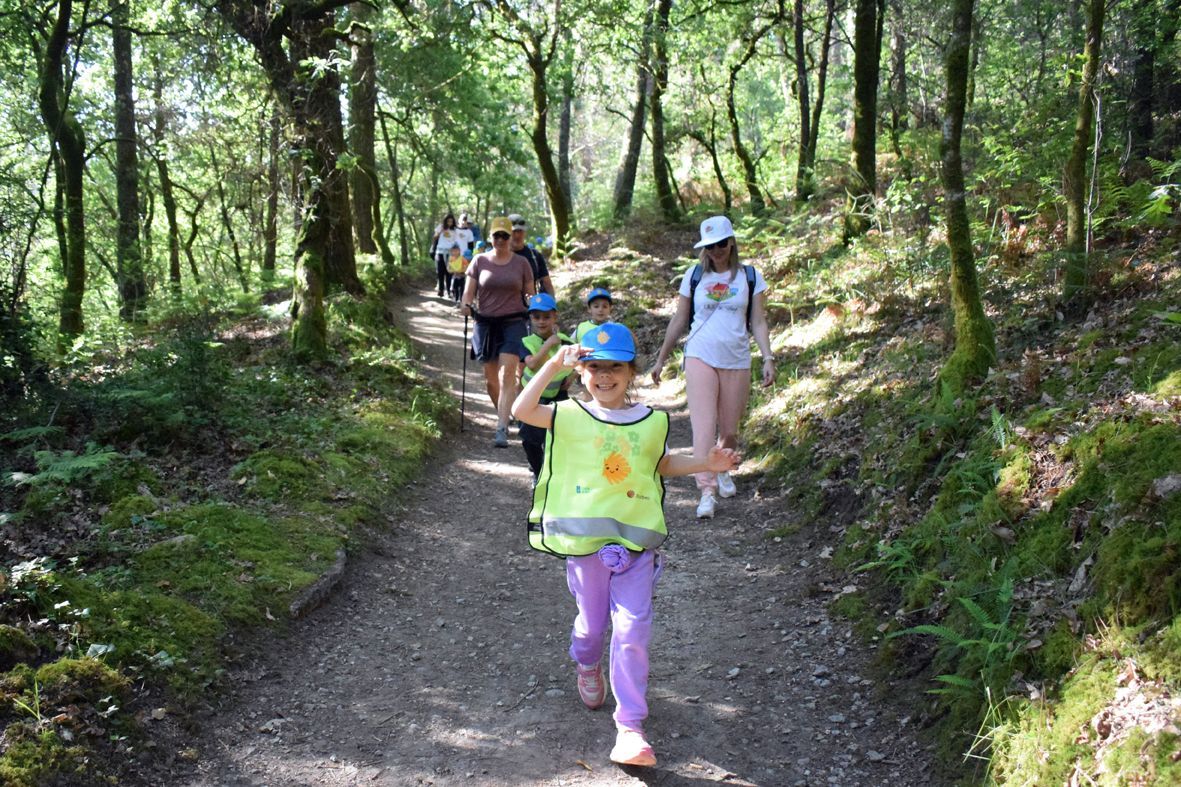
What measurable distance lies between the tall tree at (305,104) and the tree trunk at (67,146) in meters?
3.68

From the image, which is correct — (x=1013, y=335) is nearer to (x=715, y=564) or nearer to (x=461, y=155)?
(x=715, y=564)

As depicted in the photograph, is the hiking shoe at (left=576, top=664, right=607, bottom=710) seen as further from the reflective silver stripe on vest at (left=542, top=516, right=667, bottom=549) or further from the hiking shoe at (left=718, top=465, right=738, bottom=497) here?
the hiking shoe at (left=718, top=465, right=738, bottom=497)

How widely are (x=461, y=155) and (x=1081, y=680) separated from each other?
2407 cm

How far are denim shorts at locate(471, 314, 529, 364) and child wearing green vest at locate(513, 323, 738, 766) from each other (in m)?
5.17

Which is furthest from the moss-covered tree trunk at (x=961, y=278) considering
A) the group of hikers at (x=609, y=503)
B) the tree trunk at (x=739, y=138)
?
the tree trunk at (x=739, y=138)

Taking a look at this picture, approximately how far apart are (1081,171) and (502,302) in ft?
18.4

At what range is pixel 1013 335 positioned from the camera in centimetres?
682

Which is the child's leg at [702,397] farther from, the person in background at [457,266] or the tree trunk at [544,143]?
the tree trunk at [544,143]

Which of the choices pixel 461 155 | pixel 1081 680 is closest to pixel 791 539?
pixel 1081 680

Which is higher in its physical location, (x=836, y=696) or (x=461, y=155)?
(x=461, y=155)

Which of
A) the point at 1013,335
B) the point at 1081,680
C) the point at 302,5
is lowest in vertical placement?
the point at 1081,680

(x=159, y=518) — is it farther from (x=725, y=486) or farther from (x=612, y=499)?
(x=725, y=486)

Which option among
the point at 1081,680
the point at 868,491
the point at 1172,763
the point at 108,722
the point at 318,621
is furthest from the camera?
the point at 868,491

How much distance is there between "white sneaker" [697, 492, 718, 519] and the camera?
7391 millimetres
